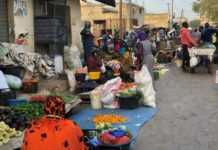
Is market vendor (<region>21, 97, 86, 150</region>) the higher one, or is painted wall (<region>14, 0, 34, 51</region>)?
painted wall (<region>14, 0, 34, 51</region>)

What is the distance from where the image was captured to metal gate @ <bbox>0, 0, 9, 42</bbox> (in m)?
15.1

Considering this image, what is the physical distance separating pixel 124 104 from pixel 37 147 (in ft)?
23.1

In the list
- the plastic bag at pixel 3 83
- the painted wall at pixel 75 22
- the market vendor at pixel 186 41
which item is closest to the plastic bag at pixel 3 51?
the plastic bag at pixel 3 83

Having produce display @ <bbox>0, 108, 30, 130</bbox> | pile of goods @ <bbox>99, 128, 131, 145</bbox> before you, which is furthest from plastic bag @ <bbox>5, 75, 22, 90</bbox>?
pile of goods @ <bbox>99, 128, 131, 145</bbox>

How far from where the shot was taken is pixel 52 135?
577cm

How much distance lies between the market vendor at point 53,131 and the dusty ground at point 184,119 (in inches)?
135

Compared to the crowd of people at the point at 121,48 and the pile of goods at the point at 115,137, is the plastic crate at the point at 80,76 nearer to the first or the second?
the crowd of people at the point at 121,48

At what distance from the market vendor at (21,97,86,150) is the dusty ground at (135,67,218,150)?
3434mm

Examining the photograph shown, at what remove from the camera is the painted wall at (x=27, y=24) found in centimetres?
1562

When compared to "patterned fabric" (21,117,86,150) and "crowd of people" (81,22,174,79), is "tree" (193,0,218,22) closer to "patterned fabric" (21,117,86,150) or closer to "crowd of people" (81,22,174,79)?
"crowd of people" (81,22,174,79)

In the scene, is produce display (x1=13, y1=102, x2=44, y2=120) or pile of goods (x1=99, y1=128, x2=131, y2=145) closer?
pile of goods (x1=99, y1=128, x2=131, y2=145)

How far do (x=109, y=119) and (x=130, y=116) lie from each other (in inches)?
30.2

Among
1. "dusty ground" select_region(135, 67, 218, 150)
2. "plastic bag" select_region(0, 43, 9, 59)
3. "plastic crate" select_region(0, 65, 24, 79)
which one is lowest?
A: "dusty ground" select_region(135, 67, 218, 150)

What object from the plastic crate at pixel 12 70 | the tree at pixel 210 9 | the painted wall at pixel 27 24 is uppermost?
the tree at pixel 210 9
